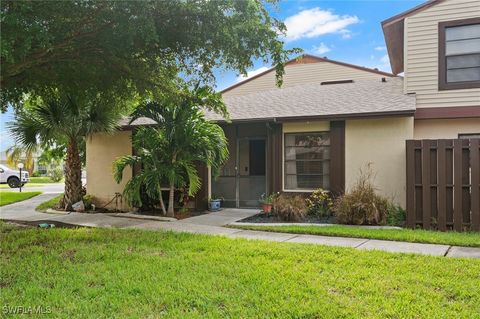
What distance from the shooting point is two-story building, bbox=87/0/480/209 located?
10.2 meters

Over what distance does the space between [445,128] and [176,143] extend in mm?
7216

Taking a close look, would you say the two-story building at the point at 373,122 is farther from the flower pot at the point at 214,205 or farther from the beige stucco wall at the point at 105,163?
the beige stucco wall at the point at 105,163

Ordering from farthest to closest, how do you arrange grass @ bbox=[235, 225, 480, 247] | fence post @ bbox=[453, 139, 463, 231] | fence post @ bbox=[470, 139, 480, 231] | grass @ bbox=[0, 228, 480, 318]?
fence post @ bbox=[453, 139, 463, 231] → fence post @ bbox=[470, 139, 480, 231] → grass @ bbox=[235, 225, 480, 247] → grass @ bbox=[0, 228, 480, 318]

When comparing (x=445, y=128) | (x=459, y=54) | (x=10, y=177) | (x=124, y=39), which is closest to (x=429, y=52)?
(x=459, y=54)

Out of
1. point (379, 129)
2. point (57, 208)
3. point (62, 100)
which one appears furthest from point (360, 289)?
point (57, 208)

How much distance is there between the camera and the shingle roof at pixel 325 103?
10.2 m

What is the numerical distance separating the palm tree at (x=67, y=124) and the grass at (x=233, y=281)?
5647 mm

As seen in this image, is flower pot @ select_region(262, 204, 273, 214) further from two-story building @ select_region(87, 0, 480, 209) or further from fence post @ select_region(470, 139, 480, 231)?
fence post @ select_region(470, 139, 480, 231)

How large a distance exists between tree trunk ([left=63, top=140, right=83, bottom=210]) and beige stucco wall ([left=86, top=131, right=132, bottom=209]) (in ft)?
4.06

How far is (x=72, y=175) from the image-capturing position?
1221 centimetres

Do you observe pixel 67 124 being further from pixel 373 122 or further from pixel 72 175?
pixel 373 122

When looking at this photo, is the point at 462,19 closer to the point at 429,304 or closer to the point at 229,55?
the point at 229,55

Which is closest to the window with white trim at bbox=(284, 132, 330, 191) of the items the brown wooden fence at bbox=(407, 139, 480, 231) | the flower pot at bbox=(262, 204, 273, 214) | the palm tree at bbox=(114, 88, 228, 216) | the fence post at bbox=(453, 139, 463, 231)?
the flower pot at bbox=(262, 204, 273, 214)

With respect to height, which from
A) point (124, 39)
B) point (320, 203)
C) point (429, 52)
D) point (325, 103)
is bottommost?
point (320, 203)
